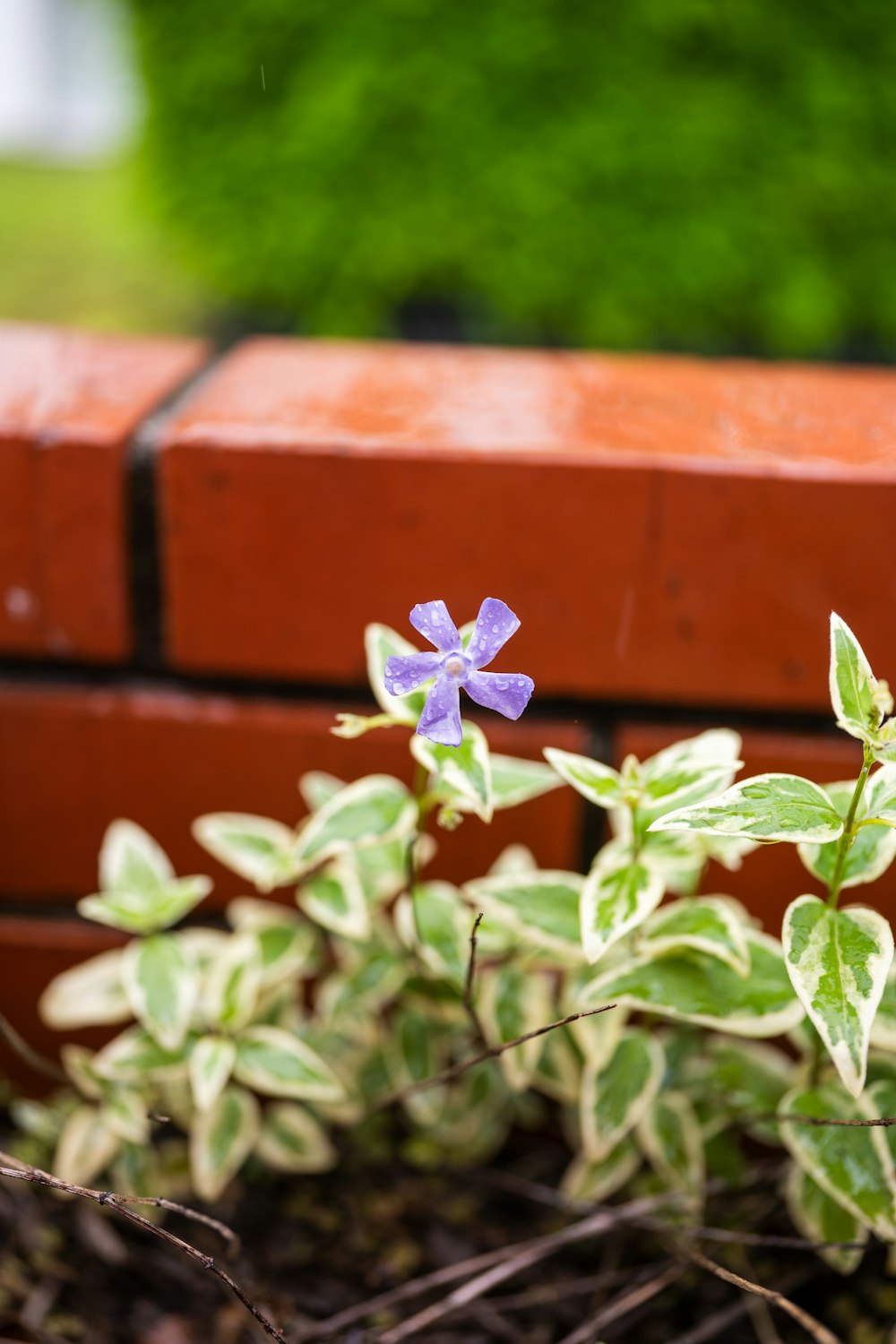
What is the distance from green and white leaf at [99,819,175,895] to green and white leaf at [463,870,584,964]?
28 centimetres

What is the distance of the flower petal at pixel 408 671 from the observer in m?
0.63

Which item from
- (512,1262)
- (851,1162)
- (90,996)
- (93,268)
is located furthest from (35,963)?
(93,268)

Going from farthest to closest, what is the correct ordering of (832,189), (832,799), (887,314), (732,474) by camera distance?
(887,314), (832,189), (732,474), (832,799)

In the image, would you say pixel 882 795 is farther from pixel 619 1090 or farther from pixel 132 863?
pixel 132 863

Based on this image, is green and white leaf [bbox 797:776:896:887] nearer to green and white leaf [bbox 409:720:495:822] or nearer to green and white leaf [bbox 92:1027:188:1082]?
green and white leaf [bbox 409:720:495:822]

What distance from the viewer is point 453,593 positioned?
3.24 ft

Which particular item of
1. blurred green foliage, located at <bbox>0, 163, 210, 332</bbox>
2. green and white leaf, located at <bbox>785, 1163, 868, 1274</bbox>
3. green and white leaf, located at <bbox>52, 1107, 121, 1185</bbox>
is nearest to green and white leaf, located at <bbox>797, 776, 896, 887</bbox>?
green and white leaf, located at <bbox>785, 1163, 868, 1274</bbox>

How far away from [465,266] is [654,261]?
14.1 inches

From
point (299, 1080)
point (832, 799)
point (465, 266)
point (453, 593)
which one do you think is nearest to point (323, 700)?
point (453, 593)

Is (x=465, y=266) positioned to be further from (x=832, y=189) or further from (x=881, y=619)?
(x=881, y=619)

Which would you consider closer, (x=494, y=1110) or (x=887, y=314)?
(x=494, y=1110)

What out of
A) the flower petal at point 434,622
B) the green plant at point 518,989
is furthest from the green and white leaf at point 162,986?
the flower petal at point 434,622

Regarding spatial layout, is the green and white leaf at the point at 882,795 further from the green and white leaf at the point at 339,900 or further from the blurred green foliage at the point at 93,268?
the blurred green foliage at the point at 93,268

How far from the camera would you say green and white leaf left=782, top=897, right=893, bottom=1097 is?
679 millimetres
